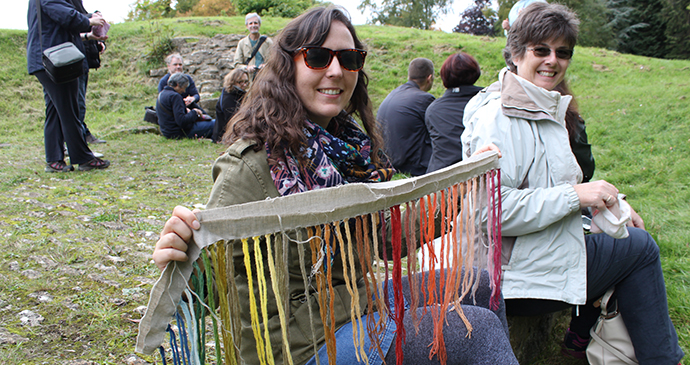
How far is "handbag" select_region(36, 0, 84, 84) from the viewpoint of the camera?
456cm

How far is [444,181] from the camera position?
1.46 m

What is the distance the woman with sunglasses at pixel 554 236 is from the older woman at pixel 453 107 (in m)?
2.27

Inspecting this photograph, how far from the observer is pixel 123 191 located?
4777 mm

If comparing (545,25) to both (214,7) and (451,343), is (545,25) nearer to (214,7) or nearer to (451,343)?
(451,343)

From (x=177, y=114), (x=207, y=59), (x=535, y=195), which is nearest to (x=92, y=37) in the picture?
(x=177, y=114)

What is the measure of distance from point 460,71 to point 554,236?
2.90 metres

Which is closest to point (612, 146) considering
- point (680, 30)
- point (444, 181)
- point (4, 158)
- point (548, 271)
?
point (548, 271)

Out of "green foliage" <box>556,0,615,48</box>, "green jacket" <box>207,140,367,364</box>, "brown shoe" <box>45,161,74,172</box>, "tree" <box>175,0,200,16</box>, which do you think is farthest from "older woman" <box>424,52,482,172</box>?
"tree" <box>175,0,200,16</box>

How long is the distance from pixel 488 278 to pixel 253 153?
3.63 ft

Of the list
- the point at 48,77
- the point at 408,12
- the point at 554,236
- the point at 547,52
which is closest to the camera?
the point at 554,236

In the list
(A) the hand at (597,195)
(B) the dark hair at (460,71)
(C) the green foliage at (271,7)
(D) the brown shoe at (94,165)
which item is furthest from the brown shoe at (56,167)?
(C) the green foliage at (271,7)

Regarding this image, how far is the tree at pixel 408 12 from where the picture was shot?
4938 centimetres

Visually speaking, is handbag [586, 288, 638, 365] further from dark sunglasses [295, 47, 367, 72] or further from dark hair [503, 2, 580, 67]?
dark sunglasses [295, 47, 367, 72]

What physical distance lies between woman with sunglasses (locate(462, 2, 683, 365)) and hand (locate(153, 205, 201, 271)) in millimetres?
1353
